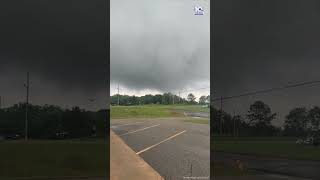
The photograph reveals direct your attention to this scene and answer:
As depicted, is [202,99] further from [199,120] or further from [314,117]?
[314,117]

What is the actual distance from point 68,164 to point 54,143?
175 mm

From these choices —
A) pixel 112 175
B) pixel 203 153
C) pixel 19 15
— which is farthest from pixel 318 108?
pixel 19 15

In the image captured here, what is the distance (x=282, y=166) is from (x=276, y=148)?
134 mm

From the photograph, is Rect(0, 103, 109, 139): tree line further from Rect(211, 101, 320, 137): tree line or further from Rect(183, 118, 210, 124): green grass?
Rect(211, 101, 320, 137): tree line

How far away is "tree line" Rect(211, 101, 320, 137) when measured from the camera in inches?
124

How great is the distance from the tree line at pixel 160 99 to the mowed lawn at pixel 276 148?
48 centimetres

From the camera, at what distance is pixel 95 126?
2.64 m

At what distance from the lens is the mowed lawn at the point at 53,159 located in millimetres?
2551

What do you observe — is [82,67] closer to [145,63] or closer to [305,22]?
[145,63]

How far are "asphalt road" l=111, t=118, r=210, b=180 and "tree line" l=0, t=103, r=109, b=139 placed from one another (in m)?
0.19

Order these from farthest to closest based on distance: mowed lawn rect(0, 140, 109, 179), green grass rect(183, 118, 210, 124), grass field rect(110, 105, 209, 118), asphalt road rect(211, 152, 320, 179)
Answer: asphalt road rect(211, 152, 320, 179) → green grass rect(183, 118, 210, 124) → grass field rect(110, 105, 209, 118) → mowed lawn rect(0, 140, 109, 179)

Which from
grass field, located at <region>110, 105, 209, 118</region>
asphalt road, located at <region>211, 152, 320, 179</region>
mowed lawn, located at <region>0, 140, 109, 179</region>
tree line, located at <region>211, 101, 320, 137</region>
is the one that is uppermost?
grass field, located at <region>110, 105, 209, 118</region>

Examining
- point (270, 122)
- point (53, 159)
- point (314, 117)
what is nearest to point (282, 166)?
point (270, 122)

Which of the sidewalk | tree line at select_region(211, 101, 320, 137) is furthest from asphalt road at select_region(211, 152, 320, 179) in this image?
the sidewalk
